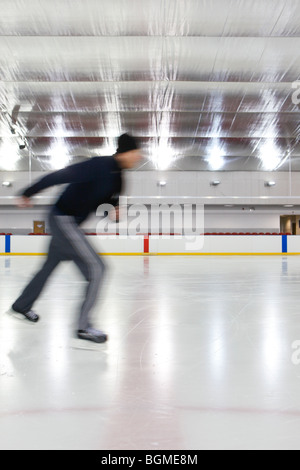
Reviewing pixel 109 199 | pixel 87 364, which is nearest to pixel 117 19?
pixel 109 199

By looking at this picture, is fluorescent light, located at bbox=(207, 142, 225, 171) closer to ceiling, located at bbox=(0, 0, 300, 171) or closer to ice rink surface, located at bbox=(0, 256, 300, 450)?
ceiling, located at bbox=(0, 0, 300, 171)

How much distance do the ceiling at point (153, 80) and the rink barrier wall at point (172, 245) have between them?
490cm

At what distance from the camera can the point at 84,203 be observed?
251 centimetres

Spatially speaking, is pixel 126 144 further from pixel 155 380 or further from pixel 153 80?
pixel 153 80

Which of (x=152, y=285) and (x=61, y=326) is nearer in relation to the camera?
(x=61, y=326)

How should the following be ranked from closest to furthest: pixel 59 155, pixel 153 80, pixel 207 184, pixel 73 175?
pixel 73 175 < pixel 153 80 < pixel 59 155 < pixel 207 184

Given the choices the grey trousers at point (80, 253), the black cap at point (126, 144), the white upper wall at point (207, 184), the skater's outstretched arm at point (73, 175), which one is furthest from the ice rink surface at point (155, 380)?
the white upper wall at point (207, 184)

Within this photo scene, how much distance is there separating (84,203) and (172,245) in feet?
→ 44.7

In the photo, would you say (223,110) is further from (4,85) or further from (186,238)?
(4,85)

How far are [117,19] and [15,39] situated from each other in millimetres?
3098

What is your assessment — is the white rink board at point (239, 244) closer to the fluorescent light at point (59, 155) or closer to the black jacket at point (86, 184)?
the fluorescent light at point (59, 155)

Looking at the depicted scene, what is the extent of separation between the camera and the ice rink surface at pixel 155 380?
1335 millimetres

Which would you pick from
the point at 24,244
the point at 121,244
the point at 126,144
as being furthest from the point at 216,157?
the point at 126,144

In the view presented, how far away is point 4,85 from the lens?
1253 centimetres
